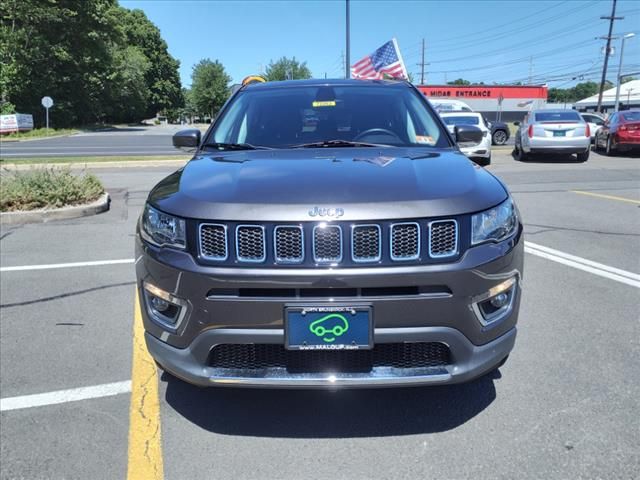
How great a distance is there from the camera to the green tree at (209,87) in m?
81.3

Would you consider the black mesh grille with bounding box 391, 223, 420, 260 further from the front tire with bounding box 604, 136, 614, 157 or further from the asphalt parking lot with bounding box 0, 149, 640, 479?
the front tire with bounding box 604, 136, 614, 157

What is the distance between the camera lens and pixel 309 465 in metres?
2.43

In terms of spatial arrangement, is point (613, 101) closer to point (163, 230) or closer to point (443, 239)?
point (443, 239)

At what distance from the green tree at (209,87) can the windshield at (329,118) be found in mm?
80051

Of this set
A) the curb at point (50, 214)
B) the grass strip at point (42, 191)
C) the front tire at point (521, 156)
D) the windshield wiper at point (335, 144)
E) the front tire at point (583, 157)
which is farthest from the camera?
the front tire at point (521, 156)

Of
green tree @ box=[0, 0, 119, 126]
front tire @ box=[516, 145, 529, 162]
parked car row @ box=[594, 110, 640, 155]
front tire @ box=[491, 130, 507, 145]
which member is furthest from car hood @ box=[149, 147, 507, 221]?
green tree @ box=[0, 0, 119, 126]

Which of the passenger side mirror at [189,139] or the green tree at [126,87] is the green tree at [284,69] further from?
the passenger side mirror at [189,139]

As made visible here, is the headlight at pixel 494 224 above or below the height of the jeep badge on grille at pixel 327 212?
below

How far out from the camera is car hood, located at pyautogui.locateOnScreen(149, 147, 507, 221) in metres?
2.31

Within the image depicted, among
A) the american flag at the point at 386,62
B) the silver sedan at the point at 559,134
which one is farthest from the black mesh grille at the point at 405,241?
the american flag at the point at 386,62

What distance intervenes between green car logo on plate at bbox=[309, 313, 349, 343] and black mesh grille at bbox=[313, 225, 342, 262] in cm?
24

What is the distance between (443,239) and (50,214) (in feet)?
23.4

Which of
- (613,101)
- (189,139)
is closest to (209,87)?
(613,101)

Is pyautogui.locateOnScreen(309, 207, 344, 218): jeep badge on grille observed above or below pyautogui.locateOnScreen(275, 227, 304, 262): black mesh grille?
above
